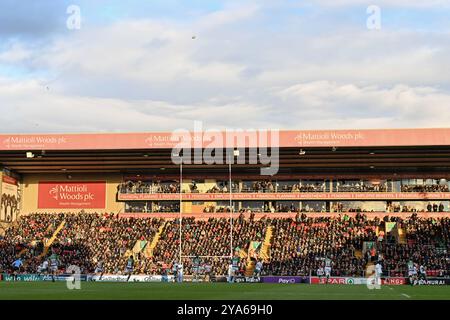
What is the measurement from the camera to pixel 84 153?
6588cm

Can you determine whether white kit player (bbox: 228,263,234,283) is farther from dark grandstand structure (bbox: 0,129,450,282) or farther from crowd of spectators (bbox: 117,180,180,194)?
crowd of spectators (bbox: 117,180,180,194)

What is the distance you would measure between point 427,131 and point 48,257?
116 feet

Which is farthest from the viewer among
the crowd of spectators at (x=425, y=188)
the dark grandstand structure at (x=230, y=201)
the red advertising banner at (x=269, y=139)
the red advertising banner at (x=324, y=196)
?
the crowd of spectators at (x=425, y=188)

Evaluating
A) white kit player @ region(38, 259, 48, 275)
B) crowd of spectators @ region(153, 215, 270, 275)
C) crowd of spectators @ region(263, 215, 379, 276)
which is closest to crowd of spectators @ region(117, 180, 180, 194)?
crowd of spectators @ region(153, 215, 270, 275)

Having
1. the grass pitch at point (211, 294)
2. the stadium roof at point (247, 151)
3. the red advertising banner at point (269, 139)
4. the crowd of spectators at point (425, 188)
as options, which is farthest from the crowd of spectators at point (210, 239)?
the grass pitch at point (211, 294)

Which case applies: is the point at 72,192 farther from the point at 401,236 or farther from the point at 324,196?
the point at 401,236

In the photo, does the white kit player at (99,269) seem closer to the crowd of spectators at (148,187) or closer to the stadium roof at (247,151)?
the stadium roof at (247,151)

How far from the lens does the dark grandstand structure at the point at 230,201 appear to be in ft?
194

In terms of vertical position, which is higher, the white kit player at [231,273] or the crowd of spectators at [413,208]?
the crowd of spectators at [413,208]

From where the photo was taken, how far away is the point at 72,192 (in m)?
71.4

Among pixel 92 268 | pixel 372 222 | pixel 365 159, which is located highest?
pixel 365 159
